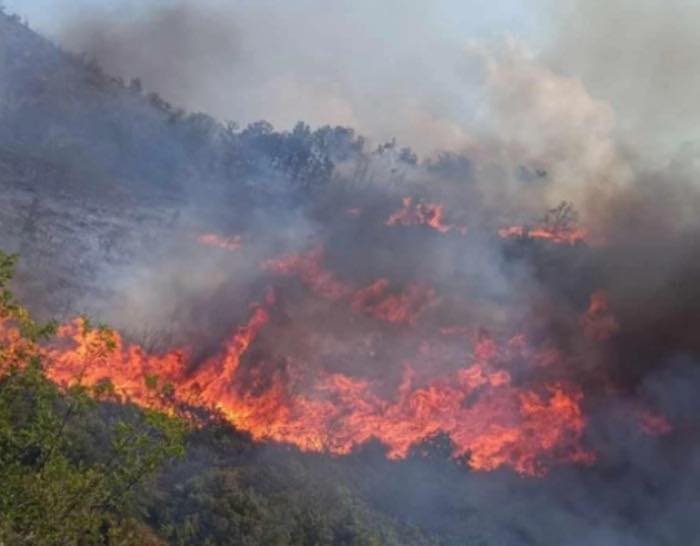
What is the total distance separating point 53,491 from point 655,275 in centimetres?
4211

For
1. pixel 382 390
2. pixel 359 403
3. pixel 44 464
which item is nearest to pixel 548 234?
pixel 382 390

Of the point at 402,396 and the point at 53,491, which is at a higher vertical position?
the point at 402,396

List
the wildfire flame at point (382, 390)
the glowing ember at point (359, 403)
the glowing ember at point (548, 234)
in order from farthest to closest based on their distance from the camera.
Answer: the glowing ember at point (548, 234), the wildfire flame at point (382, 390), the glowing ember at point (359, 403)

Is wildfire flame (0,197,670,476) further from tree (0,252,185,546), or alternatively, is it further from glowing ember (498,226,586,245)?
tree (0,252,185,546)

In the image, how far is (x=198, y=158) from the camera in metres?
74.0

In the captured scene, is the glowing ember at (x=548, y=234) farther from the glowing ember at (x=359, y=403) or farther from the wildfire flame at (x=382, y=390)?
the glowing ember at (x=359, y=403)

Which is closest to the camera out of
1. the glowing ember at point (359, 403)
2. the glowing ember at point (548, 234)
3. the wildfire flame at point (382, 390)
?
the glowing ember at point (359, 403)

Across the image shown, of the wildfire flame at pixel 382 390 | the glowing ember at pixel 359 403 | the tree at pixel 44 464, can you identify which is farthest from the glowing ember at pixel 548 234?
the tree at pixel 44 464

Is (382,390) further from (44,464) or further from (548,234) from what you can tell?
(548,234)

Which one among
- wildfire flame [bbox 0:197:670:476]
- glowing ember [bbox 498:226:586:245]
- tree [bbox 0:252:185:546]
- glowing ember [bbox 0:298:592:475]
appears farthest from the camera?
glowing ember [bbox 498:226:586:245]

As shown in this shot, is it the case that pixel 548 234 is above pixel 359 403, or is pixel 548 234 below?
above

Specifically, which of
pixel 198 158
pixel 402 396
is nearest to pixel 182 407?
pixel 402 396

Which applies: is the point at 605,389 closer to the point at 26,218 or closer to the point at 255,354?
the point at 255,354

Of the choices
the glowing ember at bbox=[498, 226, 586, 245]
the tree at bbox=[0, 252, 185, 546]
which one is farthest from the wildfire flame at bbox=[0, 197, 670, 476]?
the tree at bbox=[0, 252, 185, 546]
